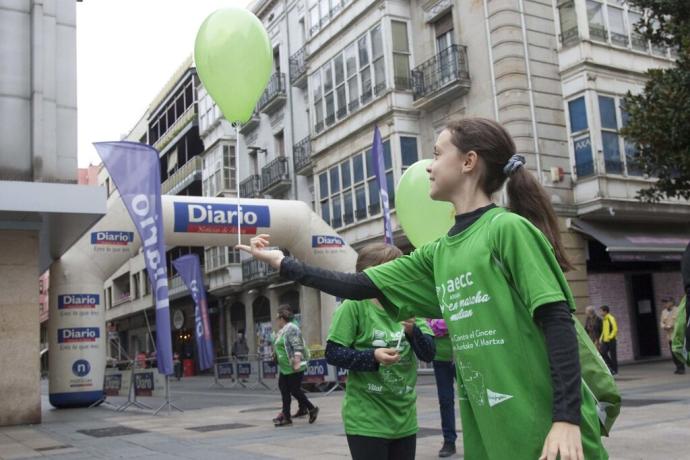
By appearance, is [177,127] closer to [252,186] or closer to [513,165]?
[252,186]

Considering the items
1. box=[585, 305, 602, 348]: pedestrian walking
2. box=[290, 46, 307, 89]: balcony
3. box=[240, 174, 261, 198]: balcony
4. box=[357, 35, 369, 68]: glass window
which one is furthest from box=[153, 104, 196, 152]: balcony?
box=[585, 305, 602, 348]: pedestrian walking

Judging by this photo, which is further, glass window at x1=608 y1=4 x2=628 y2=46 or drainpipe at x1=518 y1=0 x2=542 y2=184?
glass window at x1=608 y1=4 x2=628 y2=46

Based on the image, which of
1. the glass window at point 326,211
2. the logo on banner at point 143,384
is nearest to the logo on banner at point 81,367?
the logo on banner at point 143,384

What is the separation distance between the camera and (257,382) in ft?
72.3

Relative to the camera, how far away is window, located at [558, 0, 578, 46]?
19702 mm

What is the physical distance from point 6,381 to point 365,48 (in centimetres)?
1523

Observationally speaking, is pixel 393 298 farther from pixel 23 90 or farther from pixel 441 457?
pixel 23 90

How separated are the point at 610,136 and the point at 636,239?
312 centimetres

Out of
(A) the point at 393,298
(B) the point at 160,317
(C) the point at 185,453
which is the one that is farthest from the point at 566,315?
(B) the point at 160,317

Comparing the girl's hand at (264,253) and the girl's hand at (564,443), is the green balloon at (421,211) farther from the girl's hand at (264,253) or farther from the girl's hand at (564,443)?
the girl's hand at (564,443)

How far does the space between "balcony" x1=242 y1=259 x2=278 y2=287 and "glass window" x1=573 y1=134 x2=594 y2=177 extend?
15793 millimetres

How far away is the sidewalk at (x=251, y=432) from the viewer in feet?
25.5

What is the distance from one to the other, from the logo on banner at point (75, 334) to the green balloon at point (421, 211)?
11.1 meters

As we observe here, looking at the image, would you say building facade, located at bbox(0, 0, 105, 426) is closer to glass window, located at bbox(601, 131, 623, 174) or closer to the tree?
the tree
